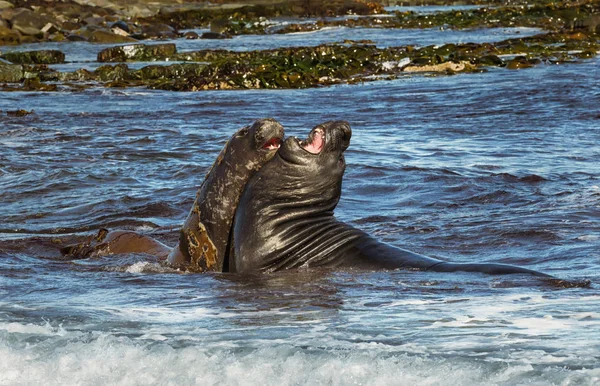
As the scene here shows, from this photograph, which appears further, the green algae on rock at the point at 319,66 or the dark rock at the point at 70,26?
the dark rock at the point at 70,26

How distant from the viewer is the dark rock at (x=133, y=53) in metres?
31.0

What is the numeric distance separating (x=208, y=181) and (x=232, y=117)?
11005mm

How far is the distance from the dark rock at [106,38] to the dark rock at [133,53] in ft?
27.8

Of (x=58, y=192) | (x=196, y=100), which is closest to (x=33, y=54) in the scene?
(x=196, y=100)

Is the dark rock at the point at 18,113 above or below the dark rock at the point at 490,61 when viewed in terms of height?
above

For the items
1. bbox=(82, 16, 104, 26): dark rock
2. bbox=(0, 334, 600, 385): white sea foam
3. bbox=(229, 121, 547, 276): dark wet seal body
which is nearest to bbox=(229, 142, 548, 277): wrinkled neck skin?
bbox=(229, 121, 547, 276): dark wet seal body

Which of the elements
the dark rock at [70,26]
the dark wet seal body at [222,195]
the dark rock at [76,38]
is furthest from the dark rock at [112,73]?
the dark rock at [70,26]

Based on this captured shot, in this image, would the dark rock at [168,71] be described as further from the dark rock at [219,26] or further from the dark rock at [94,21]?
the dark rock at [94,21]

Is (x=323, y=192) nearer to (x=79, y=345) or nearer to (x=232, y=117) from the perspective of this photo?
(x=79, y=345)

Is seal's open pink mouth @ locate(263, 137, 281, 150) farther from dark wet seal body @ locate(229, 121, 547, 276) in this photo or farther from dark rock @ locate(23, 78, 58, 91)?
dark rock @ locate(23, 78, 58, 91)

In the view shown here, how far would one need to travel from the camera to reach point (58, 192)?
1130cm

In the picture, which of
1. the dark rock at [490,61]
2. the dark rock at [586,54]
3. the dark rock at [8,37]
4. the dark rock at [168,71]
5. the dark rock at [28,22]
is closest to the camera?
the dark rock at [168,71]

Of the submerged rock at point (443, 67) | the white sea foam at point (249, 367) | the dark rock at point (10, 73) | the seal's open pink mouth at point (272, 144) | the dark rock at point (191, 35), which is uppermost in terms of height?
the seal's open pink mouth at point (272, 144)

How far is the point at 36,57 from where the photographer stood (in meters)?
30.2
